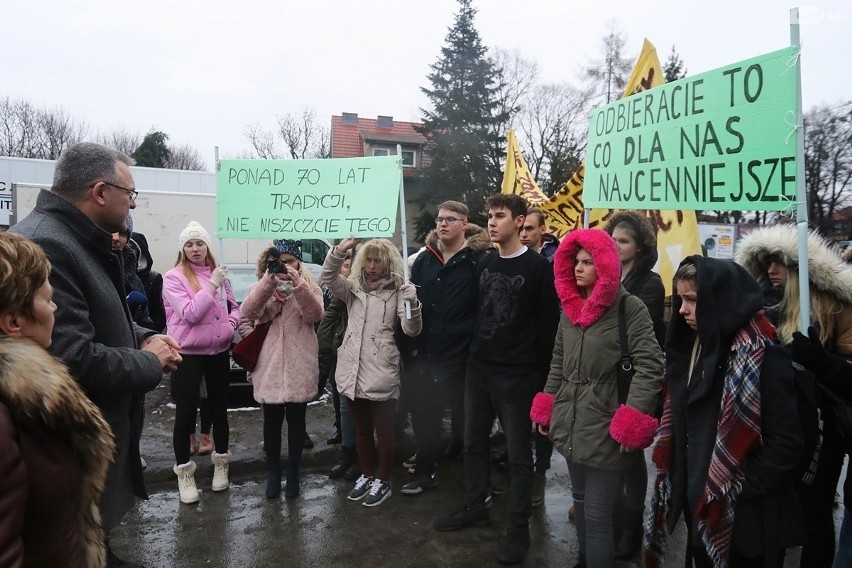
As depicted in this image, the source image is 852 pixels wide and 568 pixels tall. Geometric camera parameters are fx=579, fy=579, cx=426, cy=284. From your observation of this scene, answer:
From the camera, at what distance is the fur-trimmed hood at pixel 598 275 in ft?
9.96

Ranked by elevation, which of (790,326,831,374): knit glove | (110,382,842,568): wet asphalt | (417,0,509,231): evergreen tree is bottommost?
(110,382,842,568): wet asphalt

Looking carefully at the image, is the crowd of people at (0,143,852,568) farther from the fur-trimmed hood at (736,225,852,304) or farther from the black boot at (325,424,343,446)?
→ the black boot at (325,424,343,446)

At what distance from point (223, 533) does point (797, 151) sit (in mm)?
4012

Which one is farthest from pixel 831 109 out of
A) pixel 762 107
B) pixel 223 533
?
pixel 223 533

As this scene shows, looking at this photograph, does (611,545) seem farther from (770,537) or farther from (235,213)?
(235,213)

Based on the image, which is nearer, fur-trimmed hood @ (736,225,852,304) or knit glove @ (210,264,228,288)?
fur-trimmed hood @ (736,225,852,304)

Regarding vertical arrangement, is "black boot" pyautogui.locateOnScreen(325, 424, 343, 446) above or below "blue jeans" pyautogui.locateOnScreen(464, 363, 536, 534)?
below

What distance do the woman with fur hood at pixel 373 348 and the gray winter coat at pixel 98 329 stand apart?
5.93ft

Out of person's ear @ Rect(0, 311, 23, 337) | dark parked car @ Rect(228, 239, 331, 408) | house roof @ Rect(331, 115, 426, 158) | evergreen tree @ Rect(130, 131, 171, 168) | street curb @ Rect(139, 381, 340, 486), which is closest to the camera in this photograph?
person's ear @ Rect(0, 311, 23, 337)

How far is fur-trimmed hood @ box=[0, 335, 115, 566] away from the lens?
1.33 metres

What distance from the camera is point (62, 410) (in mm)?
1404

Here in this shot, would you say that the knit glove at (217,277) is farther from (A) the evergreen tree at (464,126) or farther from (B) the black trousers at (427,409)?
(A) the evergreen tree at (464,126)

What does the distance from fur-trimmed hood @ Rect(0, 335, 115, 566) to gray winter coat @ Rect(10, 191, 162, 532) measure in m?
0.74

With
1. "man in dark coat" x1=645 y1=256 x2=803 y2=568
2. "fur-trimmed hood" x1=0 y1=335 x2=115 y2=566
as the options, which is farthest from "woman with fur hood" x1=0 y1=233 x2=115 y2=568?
"man in dark coat" x1=645 y1=256 x2=803 y2=568
